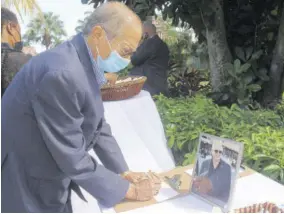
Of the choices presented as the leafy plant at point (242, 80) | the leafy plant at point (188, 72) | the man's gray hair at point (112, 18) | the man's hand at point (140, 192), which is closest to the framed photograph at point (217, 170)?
the man's hand at point (140, 192)

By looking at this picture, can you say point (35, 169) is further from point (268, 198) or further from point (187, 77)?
point (187, 77)

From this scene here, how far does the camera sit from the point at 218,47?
16.0ft

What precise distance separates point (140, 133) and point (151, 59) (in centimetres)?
221

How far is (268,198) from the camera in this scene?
1555 mm

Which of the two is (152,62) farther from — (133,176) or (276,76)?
(133,176)

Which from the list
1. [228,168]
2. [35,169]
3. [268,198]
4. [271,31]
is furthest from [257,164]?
[271,31]

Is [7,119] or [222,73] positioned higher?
[7,119]

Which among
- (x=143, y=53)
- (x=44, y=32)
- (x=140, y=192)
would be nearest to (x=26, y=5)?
(x=143, y=53)

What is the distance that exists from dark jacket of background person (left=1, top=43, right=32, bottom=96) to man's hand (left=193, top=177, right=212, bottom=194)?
1.72 meters

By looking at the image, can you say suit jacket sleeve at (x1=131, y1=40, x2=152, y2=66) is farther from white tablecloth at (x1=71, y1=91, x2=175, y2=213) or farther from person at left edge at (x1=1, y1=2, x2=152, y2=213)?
person at left edge at (x1=1, y1=2, x2=152, y2=213)

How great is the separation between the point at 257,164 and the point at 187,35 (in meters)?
7.65

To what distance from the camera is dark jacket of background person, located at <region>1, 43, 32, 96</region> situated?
106 inches

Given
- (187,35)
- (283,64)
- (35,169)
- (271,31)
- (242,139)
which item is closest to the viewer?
(35,169)

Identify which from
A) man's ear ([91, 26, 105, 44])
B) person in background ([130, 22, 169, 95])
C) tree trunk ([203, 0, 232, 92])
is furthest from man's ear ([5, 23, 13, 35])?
tree trunk ([203, 0, 232, 92])
